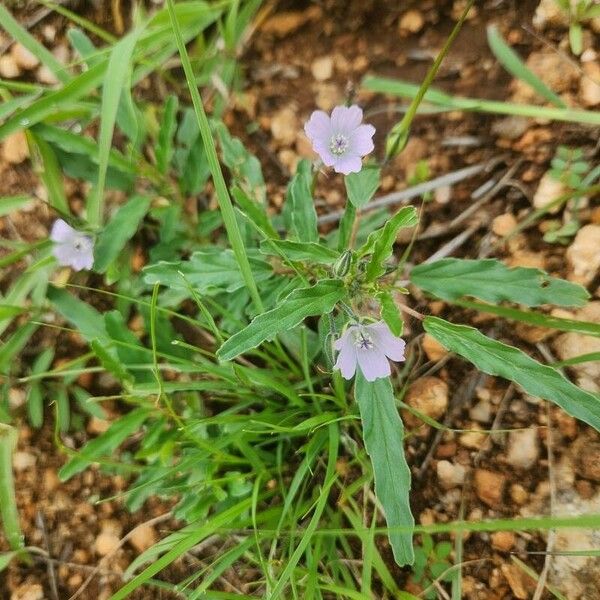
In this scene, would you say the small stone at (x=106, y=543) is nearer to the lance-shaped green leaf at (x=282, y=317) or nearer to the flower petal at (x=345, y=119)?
the lance-shaped green leaf at (x=282, y=317)

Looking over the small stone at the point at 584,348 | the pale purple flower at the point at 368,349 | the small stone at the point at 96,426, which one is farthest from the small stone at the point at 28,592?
the small stone at the point at 584,348

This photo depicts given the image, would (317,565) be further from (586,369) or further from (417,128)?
(417,128)

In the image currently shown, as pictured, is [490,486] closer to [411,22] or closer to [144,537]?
[144,537]

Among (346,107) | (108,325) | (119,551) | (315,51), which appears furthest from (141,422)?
(315,51)

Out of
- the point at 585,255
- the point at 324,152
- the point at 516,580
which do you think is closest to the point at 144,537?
the point at 516,580

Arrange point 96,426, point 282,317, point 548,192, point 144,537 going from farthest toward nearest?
point 96,426 < point 144,537 < point 548,192 < point 282,317
